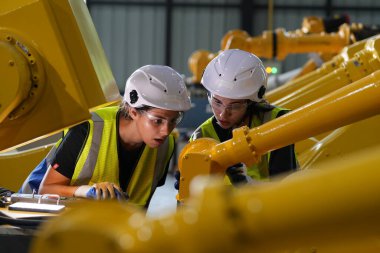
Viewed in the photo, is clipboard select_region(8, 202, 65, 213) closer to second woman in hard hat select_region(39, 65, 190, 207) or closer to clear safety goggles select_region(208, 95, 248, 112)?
second woman in hard hat select_region(39, 65, 190, 207)

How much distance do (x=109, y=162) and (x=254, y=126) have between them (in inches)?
30.6

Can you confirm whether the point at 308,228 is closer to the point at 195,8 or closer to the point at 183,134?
the point at 183,134

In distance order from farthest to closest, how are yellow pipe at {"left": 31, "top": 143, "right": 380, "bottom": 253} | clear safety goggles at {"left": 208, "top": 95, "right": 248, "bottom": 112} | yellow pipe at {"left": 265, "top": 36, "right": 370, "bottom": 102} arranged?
yellow pipe at {"left": 265, "top": 36, "right": 370, "bottom": 102}, clear safety goggles at {"left": 208, "top": 95, "right": 248, "bottom": 112}, yellow pipe at {"left": 31, "top": 143, "right": 380, "bottom": 253}

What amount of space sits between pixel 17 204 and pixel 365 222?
1.90 meters

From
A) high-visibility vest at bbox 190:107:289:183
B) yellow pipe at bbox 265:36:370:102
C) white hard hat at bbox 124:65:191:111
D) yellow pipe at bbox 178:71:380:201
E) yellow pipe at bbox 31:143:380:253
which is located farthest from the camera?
yellow pipe at bbox 265:36:370:102

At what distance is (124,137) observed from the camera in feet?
11.2

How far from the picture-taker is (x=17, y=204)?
8.74ft

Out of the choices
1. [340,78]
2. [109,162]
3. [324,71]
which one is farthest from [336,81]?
[109,162]

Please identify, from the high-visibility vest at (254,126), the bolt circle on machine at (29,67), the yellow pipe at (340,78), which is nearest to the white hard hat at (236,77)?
the high-visibility vest at (254,126)

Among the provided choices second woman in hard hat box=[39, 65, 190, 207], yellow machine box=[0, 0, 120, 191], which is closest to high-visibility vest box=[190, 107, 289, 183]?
second woman in hard hat box=[39, 65, 190, 207]

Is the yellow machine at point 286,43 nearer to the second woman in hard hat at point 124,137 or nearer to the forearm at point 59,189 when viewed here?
the second woman in hard hat at point 124,137

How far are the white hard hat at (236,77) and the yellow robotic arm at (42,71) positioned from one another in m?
0.91

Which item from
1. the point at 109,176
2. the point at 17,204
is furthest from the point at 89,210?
the point at 109,176

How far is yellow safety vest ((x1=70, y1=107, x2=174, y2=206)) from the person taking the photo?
10.7 ft
